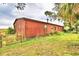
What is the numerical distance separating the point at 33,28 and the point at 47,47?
20 cm

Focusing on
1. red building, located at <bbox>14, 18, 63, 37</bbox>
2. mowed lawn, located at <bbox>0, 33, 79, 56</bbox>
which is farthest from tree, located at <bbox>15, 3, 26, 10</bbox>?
mowed lawn, located at <bbox>0, 33, 79, 56</bbox>

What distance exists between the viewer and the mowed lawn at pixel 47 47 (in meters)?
1.30

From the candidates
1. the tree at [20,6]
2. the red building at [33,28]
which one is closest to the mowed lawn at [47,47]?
the red building at [33,28]

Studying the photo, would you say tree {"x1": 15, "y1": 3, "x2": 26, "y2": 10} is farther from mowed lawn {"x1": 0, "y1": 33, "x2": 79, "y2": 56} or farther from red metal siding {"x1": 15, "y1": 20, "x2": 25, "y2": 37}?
mowed lawn {"x1": 0, "y1": 33, "x2": 79, "y2": 56}

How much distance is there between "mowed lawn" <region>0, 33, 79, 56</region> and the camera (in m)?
1.30

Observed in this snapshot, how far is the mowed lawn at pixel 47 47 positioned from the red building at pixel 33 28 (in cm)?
5

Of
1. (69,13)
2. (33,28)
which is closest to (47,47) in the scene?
(33,28)

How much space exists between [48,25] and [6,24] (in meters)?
0.35

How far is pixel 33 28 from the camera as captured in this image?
134cm

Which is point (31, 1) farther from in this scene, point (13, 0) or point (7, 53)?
point (7, 53)

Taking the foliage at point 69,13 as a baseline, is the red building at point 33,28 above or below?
below

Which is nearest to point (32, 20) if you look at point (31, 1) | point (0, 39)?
point (31, 1)

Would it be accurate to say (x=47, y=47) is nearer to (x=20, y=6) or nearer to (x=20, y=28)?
(x=20, y=28)

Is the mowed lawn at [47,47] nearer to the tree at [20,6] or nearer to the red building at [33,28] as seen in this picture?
the red building at [33,28]
